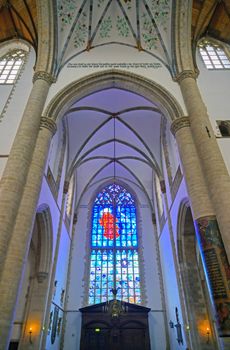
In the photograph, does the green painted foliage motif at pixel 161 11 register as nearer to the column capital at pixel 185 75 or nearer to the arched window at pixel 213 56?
the arched window at pixel 213 56

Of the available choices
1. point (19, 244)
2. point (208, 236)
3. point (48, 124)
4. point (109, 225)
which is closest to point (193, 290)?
point (208, 236)

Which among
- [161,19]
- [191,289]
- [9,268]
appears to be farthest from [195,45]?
[9,268]

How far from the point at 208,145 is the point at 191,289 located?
616cm

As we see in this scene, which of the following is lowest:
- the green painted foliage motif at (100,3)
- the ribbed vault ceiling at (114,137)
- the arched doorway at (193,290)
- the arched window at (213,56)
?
the arched doorway at (193,290)

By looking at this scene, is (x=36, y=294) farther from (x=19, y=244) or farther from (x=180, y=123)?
(x=180, y=123)

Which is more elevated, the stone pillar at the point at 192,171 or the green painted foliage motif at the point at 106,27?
the green painted foliage motif at the point at 106,27

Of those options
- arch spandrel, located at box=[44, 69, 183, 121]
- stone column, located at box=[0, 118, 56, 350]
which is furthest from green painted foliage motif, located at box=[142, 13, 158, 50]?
stone column, located at box=[0, 118, 56, 350]

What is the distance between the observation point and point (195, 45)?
40.5ft

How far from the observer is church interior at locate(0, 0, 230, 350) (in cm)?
707

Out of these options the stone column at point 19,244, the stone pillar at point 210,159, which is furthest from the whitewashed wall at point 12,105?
the stone pillar at point 210,159

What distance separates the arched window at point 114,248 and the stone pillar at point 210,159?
10.1m

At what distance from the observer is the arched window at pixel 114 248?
49.0 feet

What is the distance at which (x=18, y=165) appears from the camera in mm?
7316

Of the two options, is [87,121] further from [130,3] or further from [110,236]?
[110,236]
